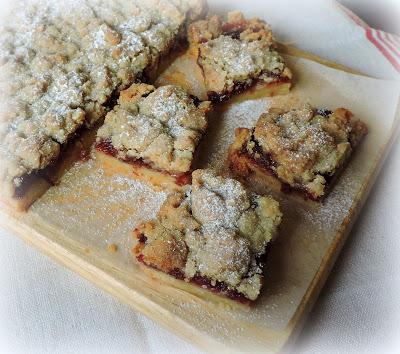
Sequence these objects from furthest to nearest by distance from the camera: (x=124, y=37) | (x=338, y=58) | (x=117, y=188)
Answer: (x=338, y=58)
(x=124, y=37)
(x=117, y=188)

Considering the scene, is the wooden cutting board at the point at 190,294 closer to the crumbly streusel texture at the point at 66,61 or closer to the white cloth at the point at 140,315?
A: the white cloth at the point at 140,315

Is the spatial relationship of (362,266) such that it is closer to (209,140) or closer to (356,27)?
(209,140)

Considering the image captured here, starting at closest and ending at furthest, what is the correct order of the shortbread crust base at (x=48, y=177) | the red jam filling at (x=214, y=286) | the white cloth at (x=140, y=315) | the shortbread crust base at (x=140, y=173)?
the red jam filling at (x=214, y=286) < the white cloth at (x=140, y=315) < the shortbread crust base at (x=48, y=177) < the shortbread crust base at (x=140, y=173)

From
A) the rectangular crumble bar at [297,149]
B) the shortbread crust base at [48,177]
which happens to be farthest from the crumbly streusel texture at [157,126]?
the rectangular crumble bar at [297,149]

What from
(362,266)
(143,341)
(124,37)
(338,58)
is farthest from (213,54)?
(143,341)

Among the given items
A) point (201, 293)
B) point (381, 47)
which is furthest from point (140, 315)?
point (381, 47)

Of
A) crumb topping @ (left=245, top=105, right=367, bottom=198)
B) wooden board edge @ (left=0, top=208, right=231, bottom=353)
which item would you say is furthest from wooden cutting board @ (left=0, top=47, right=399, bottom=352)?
crumb topping @ (left=245, top=105, right=367, bottom=198)

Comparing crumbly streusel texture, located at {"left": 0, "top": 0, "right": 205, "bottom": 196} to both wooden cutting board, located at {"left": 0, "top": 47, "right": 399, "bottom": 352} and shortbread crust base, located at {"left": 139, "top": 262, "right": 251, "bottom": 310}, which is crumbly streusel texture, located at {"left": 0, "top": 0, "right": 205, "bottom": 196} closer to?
wooden cutting board, located at {"left": 0, "top": 47, "right": 399, "bottom": 352}
